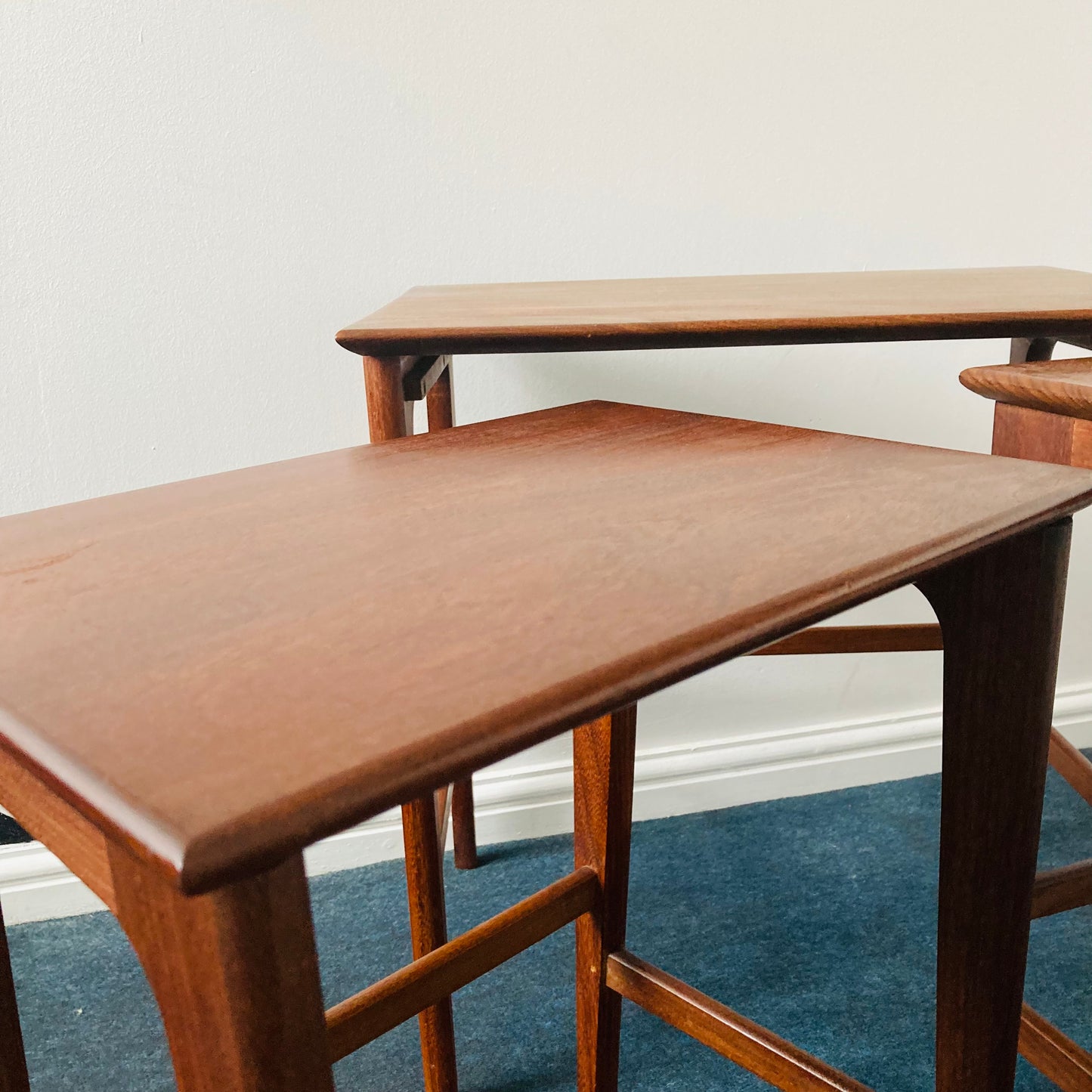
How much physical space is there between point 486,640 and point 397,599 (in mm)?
57

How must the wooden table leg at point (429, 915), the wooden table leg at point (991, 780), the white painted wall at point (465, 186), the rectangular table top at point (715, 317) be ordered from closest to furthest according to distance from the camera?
1. the wooden table leg at point (991, 780)
2. the rectangular table top at point (715, 317)
3. the wooden table leg at point (429, 915)
4. the white painted wall at point (465, 186)

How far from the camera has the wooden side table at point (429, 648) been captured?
0.30 metres

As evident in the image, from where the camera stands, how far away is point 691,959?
127cm

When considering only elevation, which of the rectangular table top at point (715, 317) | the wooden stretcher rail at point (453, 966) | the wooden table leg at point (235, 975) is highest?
the rectangular table top at point (715, 317)

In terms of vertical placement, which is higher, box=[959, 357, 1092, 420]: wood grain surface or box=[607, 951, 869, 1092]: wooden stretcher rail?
box=[959, 357, 1092, 420]: wood grain surface

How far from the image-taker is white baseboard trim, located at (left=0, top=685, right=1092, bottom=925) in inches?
54.6

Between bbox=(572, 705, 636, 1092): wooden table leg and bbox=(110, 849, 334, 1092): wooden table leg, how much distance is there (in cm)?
59

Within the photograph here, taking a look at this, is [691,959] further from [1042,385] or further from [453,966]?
[1042,385]

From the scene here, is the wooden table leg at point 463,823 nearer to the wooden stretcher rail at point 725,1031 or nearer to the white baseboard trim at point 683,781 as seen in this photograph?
the white baseboard trim at point 683,781

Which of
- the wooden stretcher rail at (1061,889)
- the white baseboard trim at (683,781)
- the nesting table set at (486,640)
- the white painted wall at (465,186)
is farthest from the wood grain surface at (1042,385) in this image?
the white baseboard trim at (683,781)

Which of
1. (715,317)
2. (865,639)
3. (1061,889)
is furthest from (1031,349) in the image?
(1061,889)

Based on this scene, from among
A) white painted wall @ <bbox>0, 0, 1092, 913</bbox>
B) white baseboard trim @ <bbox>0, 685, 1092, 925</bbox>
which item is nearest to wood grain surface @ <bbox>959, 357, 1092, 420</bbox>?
white painted wall @ <bbox>0, 0, 1092, 913</bbox>

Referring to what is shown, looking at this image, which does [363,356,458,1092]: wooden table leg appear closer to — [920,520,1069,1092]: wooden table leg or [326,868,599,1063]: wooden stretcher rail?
[326,868,599,1063]: wooden stretcher rail

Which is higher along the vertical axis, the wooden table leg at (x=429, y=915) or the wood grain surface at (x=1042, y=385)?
the wood grain surface at (x=1042, y=385)
